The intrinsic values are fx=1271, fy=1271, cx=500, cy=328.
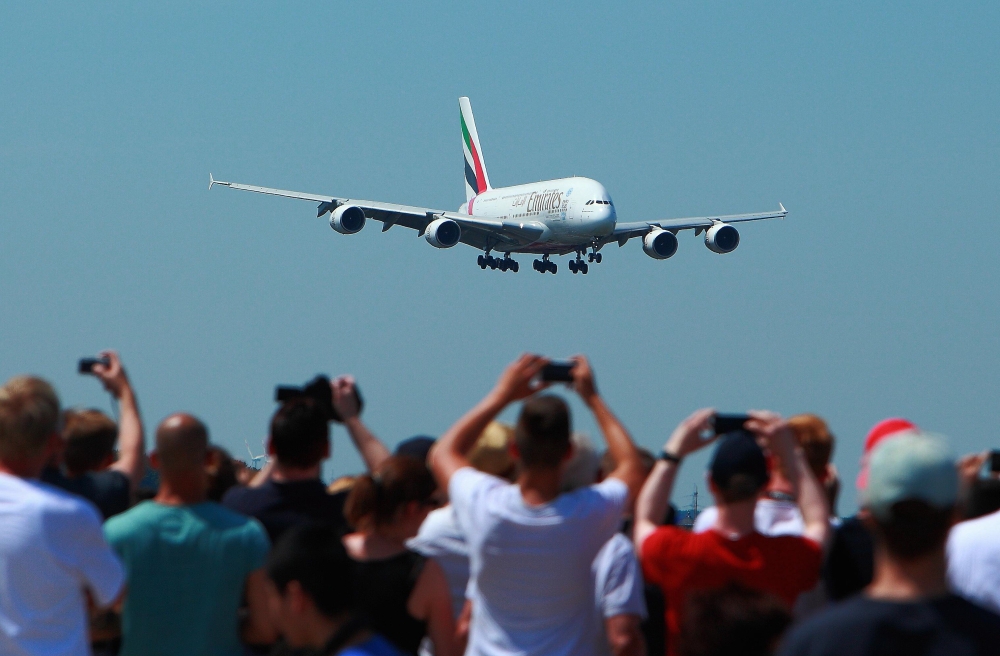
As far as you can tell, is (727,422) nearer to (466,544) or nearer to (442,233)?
(466,544)

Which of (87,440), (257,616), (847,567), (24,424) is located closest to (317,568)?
(257,616)

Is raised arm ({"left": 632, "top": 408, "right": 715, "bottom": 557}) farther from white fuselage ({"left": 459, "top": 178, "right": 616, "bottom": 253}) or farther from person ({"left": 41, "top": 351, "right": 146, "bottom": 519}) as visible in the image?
white fuselage ({"left": 459, "top": 178, "right": 616, "bottom": 253})

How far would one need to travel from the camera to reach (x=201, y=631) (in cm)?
453

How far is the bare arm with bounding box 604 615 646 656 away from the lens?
4508mm

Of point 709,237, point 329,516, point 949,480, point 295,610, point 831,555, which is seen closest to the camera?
point 949,480

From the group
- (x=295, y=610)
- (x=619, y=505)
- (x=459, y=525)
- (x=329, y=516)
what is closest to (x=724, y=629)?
(x=295, y=610)

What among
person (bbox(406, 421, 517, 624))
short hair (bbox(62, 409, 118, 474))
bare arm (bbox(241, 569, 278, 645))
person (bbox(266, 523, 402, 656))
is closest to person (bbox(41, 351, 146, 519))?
short hair (bbox(62, 409, 118, 474))

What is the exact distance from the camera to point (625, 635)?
452cm

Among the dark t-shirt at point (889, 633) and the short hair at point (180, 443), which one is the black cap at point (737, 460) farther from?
the short hair at point (180, 443)

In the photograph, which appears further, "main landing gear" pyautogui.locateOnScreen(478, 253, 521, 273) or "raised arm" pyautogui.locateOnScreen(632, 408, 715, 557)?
"main landing gear" pyautogui.locateOnScreen(478, 253, 521, 273)

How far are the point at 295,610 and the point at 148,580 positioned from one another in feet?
4.47

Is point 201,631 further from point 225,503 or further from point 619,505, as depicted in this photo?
point 619,505

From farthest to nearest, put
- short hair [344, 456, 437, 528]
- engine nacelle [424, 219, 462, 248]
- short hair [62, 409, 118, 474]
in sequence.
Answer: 1. engine nacelle [424, 219, 462, 248]
2. short hair [62, 409, 118, 474]
3. short hair [344, 456, 437, 528]

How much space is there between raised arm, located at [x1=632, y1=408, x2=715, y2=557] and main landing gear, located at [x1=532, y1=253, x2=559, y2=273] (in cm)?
3961
